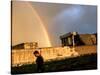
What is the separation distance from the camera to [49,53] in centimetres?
262

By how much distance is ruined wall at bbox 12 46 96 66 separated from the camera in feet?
8.22

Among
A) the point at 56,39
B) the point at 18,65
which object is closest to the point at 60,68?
the point at 56,39

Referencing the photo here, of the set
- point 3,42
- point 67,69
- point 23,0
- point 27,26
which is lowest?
point 67,69

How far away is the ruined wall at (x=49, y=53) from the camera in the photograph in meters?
2.51

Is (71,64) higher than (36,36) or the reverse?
the reverse

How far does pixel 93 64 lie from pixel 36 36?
86 centimetres

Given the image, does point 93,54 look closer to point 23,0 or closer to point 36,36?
point 36,36

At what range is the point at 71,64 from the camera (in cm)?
270

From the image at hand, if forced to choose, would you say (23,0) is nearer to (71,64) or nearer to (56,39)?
(56,39)

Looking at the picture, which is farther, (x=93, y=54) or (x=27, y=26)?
(x=93, y=54)

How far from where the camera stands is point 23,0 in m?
2.54

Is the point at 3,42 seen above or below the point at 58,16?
below

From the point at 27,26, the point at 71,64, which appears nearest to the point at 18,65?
the point at 27,26

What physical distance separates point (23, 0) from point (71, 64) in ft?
3.31
